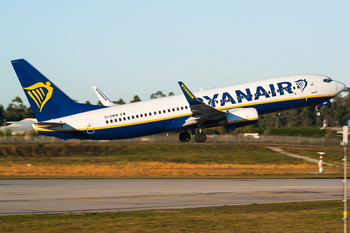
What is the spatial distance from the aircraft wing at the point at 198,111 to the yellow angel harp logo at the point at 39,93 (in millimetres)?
13653

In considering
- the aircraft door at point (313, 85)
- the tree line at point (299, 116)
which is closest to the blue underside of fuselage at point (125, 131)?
the aircraft door at point (313, 85)

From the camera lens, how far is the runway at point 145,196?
918 inches

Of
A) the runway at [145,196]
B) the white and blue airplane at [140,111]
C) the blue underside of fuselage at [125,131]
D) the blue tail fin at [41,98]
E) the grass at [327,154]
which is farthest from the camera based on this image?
the grass at [327,154]

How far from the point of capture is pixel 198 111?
40406 mm

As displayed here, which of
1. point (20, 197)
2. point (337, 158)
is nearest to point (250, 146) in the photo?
point (337, 158)

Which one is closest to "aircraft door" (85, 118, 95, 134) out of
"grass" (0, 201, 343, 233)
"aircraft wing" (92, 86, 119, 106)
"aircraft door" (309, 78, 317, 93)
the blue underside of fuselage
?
the blue underside of fuselage

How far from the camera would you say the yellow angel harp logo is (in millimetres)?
41688

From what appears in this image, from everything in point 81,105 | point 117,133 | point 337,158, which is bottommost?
point 337,158

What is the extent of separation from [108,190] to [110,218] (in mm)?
12006

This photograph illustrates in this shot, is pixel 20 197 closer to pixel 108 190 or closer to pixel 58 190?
pixel 58 190

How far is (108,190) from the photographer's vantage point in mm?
31266

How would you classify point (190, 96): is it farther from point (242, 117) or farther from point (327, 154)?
point (327, 154)

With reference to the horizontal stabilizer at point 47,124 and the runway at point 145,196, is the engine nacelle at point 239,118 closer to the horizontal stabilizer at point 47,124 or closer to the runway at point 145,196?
the runway at point 145,196

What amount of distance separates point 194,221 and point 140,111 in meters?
23.5
